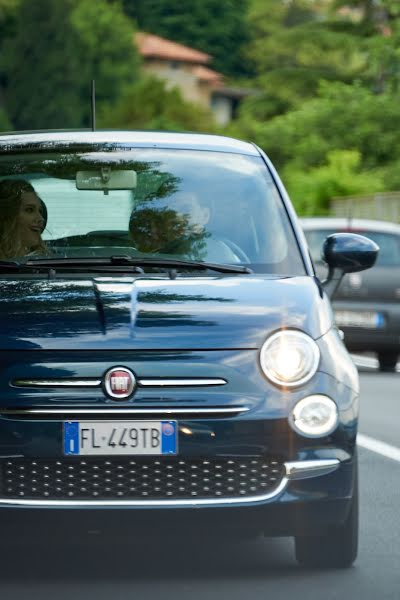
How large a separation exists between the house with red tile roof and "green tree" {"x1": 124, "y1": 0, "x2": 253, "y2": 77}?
0.70 m

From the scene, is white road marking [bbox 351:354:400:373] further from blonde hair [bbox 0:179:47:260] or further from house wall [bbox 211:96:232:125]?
house wall [bbox 211:96:232:125]

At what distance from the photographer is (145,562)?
265 inches

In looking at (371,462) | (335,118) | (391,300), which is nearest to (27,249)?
(371,462)

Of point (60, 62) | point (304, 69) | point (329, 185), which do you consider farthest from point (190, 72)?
point (329, 185)

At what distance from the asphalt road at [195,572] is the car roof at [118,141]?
163 cm

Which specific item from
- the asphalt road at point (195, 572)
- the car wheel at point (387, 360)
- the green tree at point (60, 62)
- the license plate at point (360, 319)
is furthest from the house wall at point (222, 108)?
the asphalt road at point (195, 572)

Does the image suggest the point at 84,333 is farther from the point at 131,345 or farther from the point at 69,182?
the point at 69,182

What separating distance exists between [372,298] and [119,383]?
13.0 m

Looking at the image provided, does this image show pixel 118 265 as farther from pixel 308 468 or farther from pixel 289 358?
pixel 308 468

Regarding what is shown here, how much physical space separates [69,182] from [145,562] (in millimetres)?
1630

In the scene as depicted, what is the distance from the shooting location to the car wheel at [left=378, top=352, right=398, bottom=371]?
19031mm

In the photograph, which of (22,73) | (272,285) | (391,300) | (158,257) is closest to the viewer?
(272,285)

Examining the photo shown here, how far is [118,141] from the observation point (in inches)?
301

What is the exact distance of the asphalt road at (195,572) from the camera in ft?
20.1
